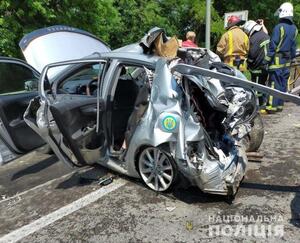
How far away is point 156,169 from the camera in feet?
15.8

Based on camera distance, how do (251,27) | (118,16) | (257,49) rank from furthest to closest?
(118,16) → (251,27) → (257,49)

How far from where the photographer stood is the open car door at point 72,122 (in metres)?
4.73

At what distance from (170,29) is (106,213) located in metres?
13.5

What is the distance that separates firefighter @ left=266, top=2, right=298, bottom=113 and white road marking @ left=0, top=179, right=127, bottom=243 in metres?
4.57

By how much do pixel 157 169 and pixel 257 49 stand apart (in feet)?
16.4

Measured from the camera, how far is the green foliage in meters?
9.95

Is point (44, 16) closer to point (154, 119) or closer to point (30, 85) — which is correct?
point (30, 85)

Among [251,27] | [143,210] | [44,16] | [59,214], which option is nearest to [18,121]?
[59,214]

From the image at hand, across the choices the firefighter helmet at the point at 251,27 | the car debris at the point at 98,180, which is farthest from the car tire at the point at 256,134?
the firefighter helmet at the point at 251,27

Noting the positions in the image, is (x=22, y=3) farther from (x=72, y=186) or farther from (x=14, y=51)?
(x=72, y=186)

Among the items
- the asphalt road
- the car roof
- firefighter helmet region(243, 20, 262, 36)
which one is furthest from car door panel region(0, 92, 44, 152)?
firefighter helmet region(243, 20, 262, 36)

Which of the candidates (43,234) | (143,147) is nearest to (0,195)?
(43,234)

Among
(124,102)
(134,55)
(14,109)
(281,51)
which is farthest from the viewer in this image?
(281,51)

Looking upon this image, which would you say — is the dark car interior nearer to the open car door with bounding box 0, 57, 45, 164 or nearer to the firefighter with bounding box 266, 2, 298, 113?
the open car door with bounding box 0, 57, 45, 164
